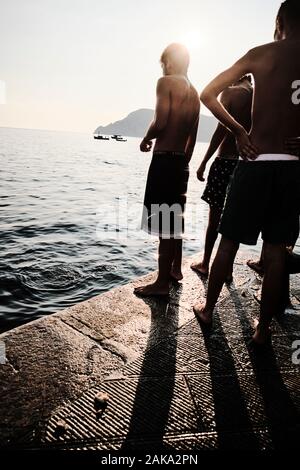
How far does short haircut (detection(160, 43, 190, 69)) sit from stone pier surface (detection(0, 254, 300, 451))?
2.44 m

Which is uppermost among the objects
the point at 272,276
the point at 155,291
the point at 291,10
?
the point at 291,10

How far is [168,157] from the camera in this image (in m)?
3.11

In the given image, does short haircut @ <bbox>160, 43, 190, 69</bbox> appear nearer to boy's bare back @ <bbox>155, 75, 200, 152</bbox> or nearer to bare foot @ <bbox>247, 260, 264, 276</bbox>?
boy's bare back @ <bbox>155, 75, 200, 152</bbox>

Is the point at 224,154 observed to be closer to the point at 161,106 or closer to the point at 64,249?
the point at 161,106

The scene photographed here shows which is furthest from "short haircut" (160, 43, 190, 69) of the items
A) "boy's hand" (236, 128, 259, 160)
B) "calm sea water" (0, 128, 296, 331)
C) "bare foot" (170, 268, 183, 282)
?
"calm sea water" (0, 128, 296, 331)

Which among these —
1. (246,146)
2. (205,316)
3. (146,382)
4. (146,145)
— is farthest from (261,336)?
(146,145)

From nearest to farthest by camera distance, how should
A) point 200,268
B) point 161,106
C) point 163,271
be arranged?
point 161,106
point 163,271
point 200,268

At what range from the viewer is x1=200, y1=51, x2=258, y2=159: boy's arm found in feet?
6.98

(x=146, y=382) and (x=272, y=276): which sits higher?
(x=272, y=276)

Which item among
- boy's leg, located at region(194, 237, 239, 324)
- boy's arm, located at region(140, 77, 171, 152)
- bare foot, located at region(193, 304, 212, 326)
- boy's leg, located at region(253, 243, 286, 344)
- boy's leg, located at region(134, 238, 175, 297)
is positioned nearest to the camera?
boy's leg, located at region(253, 243, 286, 344)

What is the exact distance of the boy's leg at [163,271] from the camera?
313 cm

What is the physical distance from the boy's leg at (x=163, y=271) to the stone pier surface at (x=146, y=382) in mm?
273

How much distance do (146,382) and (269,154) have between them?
5.68ft

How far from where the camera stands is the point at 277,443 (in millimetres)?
1574
